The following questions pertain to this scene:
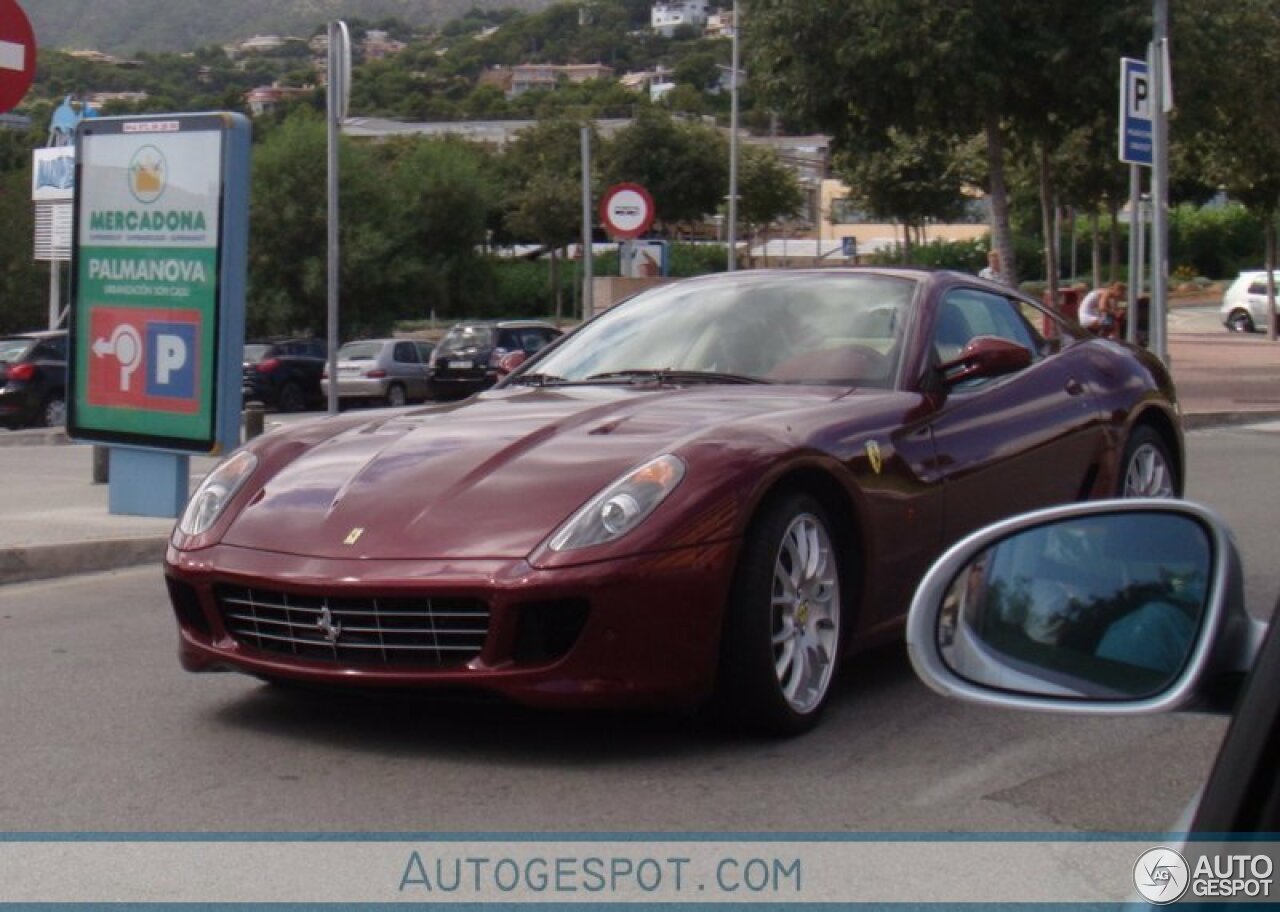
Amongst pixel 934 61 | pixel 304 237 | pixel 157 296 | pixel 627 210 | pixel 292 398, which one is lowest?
pixel 292 398

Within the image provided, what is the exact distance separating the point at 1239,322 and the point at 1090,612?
152 ft

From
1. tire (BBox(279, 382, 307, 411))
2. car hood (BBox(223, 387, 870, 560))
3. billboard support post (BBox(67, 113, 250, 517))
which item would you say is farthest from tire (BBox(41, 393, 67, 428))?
car hood (BBox(223, 387, 870, 560))

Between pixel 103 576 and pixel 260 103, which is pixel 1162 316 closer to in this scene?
pixel 103 576

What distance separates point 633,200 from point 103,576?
11995 millimetres

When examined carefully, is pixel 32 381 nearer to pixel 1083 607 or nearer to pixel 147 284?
pixel 147 284

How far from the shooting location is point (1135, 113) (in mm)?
18406

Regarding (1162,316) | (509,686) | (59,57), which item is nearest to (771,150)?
(1162,316)

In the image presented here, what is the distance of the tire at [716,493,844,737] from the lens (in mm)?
5117

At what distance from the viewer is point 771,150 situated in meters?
59.0

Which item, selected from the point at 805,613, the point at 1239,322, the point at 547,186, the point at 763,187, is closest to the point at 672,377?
the point at 805,613

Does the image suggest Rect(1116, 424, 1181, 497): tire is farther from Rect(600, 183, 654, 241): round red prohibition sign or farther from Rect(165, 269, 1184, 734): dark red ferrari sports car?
Rect(600, 183, 654, 241): round red prohibition sign

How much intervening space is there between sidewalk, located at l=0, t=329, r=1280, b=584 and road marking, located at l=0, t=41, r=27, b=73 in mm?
2406

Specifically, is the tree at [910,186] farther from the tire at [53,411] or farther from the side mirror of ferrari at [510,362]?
the side mirror of ferrari at [510,362]

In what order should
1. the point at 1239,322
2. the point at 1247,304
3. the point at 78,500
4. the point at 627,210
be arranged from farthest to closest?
1. the point at 1239,322
2. the point at 1247,304
3. the point at 627,210
4. the point at 78,500
